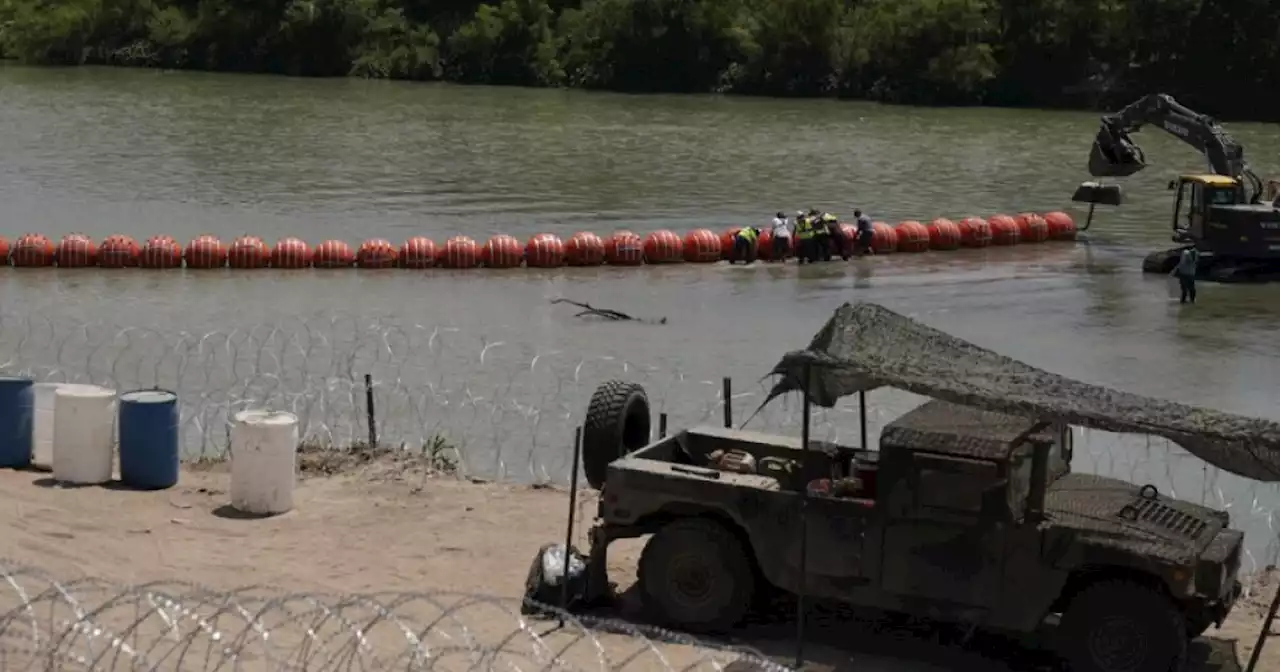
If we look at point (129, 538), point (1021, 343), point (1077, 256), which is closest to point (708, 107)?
point (1077, 256)

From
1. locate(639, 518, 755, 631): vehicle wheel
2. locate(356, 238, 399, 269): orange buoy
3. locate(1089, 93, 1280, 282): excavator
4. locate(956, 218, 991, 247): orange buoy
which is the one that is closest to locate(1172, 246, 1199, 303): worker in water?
locate(1089, 93, 1280, 282): excavator

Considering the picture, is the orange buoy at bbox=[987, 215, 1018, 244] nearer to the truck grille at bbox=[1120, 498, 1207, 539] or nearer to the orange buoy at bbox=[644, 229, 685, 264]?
the orange buoy at bbox=[644, 229, 685, 264]

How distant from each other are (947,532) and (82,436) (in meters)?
8.91

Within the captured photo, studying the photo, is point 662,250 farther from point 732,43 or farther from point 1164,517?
point 732,43

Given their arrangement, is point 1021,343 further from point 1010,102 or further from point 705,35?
point 705,35

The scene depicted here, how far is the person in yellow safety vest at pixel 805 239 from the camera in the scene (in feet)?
130

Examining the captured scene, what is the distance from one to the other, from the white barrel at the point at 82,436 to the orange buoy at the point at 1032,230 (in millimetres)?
30180

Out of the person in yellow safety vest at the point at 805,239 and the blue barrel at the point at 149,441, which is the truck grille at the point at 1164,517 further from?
the person in yellow safety vest at the point at 805,239

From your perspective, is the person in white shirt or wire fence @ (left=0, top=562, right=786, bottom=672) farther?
the person in white shirt

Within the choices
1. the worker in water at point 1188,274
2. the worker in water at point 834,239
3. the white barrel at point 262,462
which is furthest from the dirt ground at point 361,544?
the worker in water at point 834,239

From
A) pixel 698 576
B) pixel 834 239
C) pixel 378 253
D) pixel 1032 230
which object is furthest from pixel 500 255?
pixel 698 576

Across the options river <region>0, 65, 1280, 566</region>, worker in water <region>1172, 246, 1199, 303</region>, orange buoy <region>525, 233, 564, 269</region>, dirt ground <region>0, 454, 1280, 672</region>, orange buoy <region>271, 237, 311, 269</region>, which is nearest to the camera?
dirt ground <region>0, 454, 1280, 672</region>

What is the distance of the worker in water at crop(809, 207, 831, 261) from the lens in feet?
131

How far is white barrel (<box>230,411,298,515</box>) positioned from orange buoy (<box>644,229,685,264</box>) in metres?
22.3
